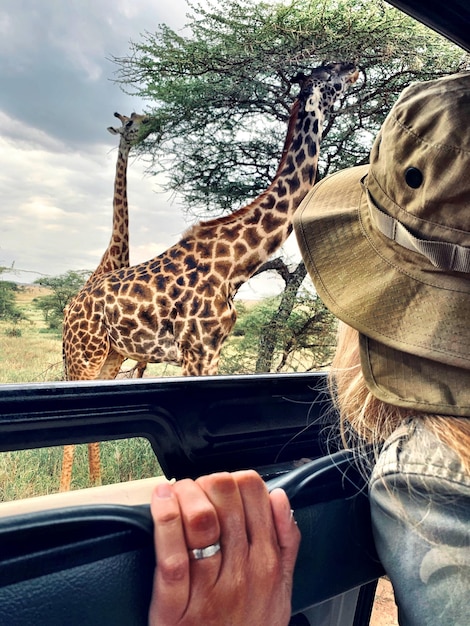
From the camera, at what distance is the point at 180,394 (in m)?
0.71

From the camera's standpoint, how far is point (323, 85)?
7.55 ft

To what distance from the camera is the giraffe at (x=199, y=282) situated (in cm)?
215

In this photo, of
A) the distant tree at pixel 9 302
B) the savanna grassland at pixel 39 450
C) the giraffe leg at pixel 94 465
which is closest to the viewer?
the savanna grassland at pixel 39 450

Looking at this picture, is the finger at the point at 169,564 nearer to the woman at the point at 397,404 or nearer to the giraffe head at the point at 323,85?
the woman at the point at 397,404

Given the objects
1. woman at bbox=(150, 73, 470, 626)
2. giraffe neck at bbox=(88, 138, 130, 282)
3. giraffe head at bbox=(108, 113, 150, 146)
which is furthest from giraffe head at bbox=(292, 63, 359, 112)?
woman at bbox=(150, 73, 470, 626)

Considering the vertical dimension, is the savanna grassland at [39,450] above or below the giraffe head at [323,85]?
below

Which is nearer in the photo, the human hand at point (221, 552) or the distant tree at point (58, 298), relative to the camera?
the human hand at point (221, 552)

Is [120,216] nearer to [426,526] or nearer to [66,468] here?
[66,468]

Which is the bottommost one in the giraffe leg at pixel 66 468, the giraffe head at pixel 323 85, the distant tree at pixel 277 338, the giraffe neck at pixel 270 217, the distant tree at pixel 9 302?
the giraffe leg at pixel 66 468

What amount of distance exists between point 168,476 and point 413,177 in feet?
1.49

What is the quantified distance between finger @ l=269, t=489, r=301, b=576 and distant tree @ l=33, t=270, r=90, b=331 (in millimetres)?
2432

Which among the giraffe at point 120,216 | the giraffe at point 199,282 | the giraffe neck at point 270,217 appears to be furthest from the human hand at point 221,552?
the giraffe at point 120,216

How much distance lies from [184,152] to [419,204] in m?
3.80

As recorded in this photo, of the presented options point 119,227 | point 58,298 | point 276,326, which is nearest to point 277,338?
point 276,326
